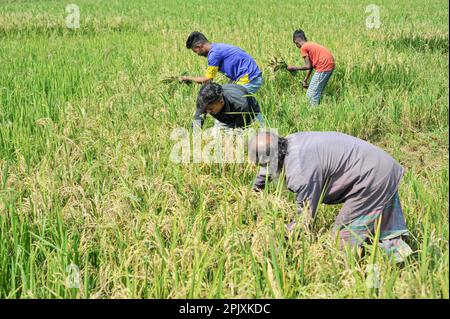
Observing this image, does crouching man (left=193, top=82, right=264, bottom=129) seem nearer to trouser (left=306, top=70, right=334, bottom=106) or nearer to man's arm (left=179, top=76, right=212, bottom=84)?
man's arm (left=179, top=76, right=212, bottom=84)

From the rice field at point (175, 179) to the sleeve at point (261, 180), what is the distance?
51 millimetres

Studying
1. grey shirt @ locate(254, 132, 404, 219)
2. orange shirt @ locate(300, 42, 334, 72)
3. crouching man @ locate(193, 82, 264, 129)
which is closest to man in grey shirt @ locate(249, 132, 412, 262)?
grey shirt @ locate(254, 132, 404, 219)

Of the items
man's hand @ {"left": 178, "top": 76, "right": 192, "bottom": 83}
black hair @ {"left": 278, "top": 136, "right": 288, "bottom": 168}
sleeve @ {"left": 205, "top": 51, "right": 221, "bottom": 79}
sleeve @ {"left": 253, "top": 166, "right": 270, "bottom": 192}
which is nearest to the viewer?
black hair @ {"left": 278, "top": 136, "right": 288, "bottom": 168}

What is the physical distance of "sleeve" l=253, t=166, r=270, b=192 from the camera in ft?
8.42

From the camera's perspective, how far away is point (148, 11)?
14.5 meters

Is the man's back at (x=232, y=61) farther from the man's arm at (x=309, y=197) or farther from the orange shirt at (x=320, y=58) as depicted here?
the man's arm at (x=309, y=197)

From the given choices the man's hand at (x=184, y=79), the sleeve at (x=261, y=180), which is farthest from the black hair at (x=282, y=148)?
the man's hand at (x=184, y=79)

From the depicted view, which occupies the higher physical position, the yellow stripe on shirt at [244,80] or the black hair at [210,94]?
the yellow stripe on shirt at [244,80]

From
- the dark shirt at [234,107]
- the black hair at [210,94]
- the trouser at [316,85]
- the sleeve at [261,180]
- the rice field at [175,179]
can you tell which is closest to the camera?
the rice field at [175,179]

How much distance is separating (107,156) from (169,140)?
0.54 meters

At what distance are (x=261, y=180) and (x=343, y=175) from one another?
0.48 metres

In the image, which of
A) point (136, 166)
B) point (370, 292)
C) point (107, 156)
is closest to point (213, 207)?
point (136, 166)

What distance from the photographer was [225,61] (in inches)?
177

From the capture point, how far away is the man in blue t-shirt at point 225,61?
4441mm
